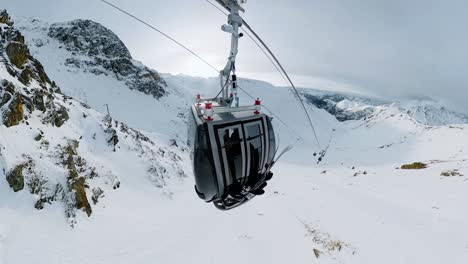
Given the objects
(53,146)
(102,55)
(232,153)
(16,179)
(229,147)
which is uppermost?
(102,55)

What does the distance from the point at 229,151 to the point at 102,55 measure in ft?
323

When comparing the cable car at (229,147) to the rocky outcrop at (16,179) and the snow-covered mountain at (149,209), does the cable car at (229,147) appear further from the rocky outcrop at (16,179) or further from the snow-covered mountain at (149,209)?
the rocky outcrop at (16,179)

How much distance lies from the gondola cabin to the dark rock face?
83.5 m

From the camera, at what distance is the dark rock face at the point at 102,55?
8675 centimetres

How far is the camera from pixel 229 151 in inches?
321

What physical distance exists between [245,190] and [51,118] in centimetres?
1783

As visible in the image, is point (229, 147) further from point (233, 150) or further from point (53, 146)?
point (53, 146)

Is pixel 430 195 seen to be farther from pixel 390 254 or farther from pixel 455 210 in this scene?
pixel 390 254

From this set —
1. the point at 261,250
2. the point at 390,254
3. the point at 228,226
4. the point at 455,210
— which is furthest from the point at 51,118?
the point at 455,210

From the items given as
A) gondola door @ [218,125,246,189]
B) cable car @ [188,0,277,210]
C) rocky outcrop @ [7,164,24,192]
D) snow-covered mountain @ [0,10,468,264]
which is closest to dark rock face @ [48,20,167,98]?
snow-covered mountain @ [0,10,468,264]

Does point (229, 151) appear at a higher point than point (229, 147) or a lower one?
lower

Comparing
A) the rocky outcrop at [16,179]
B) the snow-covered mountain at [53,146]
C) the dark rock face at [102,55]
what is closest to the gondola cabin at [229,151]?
the snow-covered mountain at [53,146]

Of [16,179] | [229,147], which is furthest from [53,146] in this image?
[229,147]

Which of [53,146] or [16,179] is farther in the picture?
[53,146]
